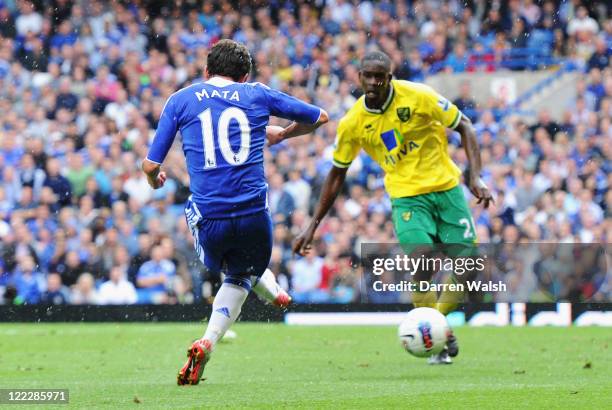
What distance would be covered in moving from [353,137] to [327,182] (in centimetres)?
42

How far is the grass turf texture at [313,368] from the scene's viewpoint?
698 cm

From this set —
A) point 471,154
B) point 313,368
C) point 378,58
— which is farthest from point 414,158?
point 313,368

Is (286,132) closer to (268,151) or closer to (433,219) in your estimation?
(433,219)

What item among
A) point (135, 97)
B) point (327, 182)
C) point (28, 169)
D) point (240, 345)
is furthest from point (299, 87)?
point (327, 182)

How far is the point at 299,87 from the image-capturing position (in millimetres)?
20578

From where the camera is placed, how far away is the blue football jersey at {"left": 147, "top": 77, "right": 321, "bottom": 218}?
7.70m

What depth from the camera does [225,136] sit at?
7699 millimetres

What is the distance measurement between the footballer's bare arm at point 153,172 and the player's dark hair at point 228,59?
757 millimetres

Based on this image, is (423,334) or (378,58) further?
(378,58)

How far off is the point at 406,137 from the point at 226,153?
7.84 ft

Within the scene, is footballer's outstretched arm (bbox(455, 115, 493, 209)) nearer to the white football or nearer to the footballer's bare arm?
the white football

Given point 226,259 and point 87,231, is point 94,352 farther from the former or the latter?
point 87,231

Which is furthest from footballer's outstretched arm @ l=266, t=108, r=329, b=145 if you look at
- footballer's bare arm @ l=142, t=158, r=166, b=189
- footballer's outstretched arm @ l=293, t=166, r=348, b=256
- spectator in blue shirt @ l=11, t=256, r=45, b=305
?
spectator in blue shirt @ l=11, t=256, r=45, b=305

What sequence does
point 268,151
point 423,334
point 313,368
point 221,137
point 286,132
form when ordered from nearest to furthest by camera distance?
point 221,137 → point 286,132 → point 423,334 → point 313,368 → point 268,151
